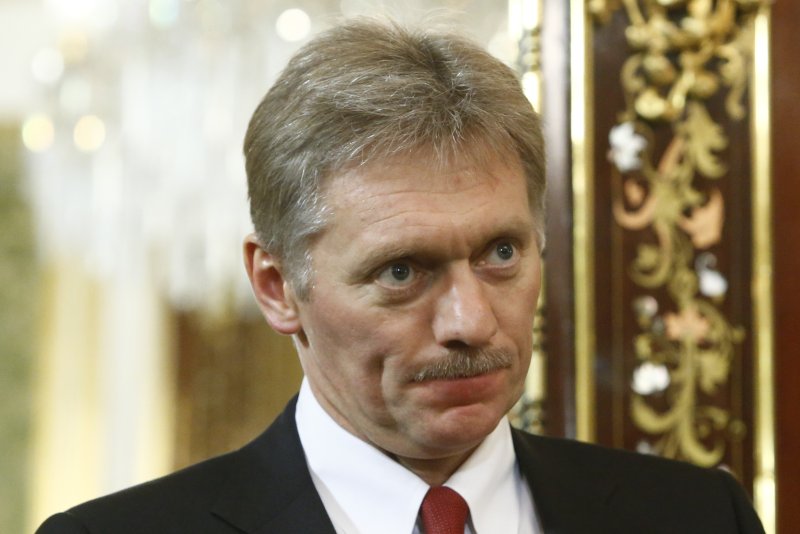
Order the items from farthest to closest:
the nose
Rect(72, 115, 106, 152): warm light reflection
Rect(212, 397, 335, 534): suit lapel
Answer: Rect(72, 115, 106, 152): warm light reflection
Rect(212, 397, 335, 534): suit lapel
the nose

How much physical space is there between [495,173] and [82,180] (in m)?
1.75

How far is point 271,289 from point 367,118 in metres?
0.33

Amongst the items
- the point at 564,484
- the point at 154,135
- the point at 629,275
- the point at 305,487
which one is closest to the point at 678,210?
the point at 629,275

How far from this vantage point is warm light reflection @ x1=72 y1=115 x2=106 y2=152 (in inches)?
131

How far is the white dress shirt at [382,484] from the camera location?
1854mm

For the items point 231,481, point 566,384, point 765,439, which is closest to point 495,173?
point 231,481

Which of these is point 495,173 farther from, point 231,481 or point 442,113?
point 231,481

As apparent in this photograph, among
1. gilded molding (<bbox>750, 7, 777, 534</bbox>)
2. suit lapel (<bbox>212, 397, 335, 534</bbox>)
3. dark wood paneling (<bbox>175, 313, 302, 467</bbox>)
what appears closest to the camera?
suit lapel (<bbox>212, 397, 335, 534</bbox>)

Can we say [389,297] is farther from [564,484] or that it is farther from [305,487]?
[564,484]

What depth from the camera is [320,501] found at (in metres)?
1.86

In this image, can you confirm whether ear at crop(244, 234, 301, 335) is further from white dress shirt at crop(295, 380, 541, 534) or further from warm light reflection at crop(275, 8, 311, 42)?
warm light reflection at crop(275, 8, 311, 42)

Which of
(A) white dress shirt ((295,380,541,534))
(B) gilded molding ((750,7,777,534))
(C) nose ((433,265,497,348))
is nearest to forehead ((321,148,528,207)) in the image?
(C) nose ((433,265,497,348))

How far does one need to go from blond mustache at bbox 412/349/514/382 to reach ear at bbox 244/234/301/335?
26cm

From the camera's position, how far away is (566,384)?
260 cm
